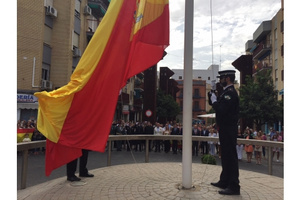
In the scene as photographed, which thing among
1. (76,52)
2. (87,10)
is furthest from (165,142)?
(87,10)

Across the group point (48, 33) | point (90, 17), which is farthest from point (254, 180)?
point (90, 17)

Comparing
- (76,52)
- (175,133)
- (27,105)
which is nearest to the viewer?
(175,133)

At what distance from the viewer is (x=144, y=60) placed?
5.46m

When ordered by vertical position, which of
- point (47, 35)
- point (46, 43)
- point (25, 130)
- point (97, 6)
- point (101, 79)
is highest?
point (97, 6)

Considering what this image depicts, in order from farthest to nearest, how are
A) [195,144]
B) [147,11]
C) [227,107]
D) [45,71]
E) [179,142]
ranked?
[45,71], [179,142], [195,144], [147,11], [227,107]

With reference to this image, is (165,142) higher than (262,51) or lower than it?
lower

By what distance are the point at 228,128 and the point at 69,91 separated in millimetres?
3240

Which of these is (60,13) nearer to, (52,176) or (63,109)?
(52,176)

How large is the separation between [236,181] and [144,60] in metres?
3.02

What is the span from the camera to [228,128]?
504 centimetres

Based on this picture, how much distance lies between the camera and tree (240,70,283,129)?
22.5 metres

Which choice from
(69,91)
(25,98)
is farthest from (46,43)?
(69,91)

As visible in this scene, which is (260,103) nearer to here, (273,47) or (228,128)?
(273,47)

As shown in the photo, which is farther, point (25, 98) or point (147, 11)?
point (25, 98)
